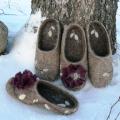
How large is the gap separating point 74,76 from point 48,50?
0.74 ft

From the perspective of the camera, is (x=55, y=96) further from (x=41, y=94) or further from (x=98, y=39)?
(x=98, y=39)

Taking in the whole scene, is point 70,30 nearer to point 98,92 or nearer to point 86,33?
point 86,33

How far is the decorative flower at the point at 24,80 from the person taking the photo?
189 cm

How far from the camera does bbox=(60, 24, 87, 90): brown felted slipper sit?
2.00 m

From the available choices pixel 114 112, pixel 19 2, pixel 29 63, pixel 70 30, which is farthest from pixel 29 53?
pixel 19 2

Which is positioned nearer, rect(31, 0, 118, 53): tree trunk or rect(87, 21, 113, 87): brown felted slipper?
rect(87, 21, 113, 87): brown felted slipper

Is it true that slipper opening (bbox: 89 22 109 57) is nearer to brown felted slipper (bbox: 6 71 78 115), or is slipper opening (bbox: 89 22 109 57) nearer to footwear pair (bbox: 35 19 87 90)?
footwear pair (bbox: 35 19 87 90)

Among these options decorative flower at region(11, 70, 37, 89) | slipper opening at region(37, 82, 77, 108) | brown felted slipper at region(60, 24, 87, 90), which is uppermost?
brown felted slipper at region(60, 24, 87, 90)

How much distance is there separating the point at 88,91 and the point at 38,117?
33 centimetres

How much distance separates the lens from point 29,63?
2.19 m

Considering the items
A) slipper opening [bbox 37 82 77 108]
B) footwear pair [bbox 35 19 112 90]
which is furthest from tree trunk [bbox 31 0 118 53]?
slipper opening [bbox 37 82 77 108]

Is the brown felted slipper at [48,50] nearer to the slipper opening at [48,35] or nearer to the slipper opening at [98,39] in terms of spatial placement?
the slipper opening at [48,35]

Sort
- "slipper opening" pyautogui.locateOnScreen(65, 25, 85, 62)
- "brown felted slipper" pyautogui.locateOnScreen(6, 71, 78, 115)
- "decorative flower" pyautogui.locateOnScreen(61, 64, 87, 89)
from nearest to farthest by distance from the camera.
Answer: "brown felted slipper" pyautogui.locateOnScreen(6, 71, 78, 115) → "decorative flower" pyautogui.locateOnScreen(61, 64, 87, 89) → "slipper opening" pyautogui.locateOnScreen(65, 25, 85, 62)

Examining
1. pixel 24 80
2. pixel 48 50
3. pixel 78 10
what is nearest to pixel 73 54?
pixel 48 50
